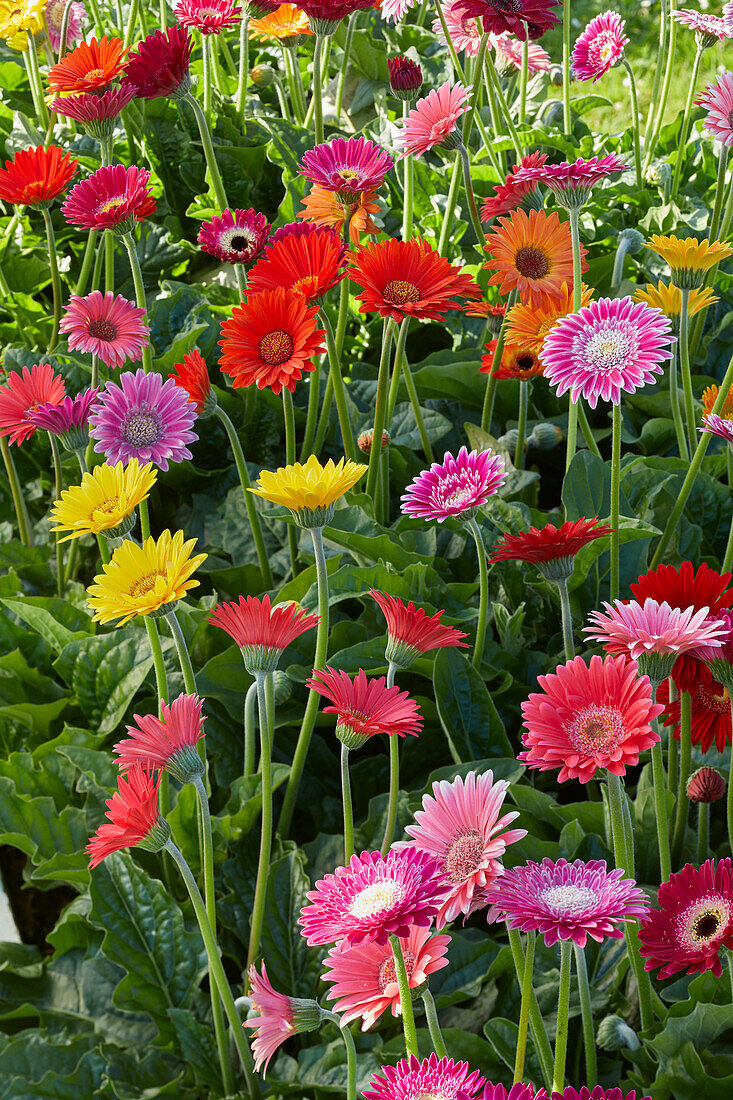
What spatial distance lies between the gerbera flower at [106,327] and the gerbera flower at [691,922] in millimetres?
864

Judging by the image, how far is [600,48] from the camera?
1.74m

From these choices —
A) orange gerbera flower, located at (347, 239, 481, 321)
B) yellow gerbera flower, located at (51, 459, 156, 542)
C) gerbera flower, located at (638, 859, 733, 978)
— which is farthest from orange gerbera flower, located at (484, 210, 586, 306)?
gerbera flower, located at (638, 859, 733, 978)

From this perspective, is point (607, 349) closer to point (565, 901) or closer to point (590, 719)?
point (590, 719)

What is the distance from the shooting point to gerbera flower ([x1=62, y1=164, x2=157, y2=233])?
117 cm

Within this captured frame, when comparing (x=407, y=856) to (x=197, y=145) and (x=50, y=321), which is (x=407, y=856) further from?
(x=197, y=145)

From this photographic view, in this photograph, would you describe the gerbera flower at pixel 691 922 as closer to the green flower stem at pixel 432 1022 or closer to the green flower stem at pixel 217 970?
the green flower stem at pixel 432 1022

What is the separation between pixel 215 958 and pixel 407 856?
0.31 m

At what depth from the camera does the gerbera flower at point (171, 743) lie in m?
0.71

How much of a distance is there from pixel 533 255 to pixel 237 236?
362mm

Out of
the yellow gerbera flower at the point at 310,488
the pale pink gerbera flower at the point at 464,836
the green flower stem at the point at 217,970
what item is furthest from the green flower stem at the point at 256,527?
the pale pink gerbera flower at the point at 464,836

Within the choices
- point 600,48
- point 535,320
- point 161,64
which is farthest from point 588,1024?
point 600,48

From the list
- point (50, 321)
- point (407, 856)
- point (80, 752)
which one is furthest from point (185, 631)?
point (50, 321)

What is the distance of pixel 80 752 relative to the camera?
1114 mm

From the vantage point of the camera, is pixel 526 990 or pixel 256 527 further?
pixel 256 527
